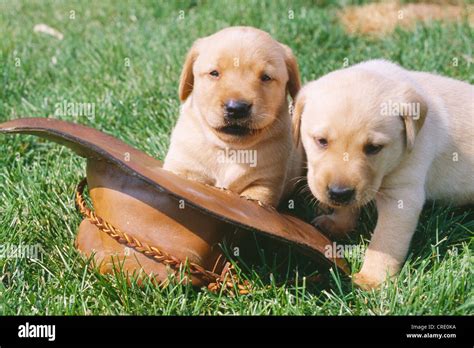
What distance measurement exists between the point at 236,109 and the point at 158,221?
72 centimetres

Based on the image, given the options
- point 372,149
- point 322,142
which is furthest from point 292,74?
point 372,149

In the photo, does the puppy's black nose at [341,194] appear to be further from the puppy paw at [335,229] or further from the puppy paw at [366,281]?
the puppy paw at [335,229]

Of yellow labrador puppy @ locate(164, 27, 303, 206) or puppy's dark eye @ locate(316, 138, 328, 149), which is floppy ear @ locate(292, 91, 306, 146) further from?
puppy's dark eye @ locate(316, 138, 328, 149)

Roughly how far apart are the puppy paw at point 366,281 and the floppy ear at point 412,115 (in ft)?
2.34

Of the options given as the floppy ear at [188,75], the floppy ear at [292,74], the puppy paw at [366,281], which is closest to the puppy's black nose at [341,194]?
the puppy paw at [366,281]

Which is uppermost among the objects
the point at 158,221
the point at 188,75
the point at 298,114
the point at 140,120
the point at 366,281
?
the point at 188,75

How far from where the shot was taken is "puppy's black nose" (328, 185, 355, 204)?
11.3ft

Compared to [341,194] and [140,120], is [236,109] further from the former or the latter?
[140,120]

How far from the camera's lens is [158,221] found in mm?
3568

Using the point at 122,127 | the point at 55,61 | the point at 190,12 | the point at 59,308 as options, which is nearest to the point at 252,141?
the point at 59,308

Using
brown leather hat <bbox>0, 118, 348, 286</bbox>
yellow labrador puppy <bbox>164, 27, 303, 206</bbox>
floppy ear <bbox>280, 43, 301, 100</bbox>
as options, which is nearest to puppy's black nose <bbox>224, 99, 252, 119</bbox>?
yellow labrador puppy <bbox>164, 27, 303, 206</bbox>

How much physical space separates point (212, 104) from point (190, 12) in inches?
177
